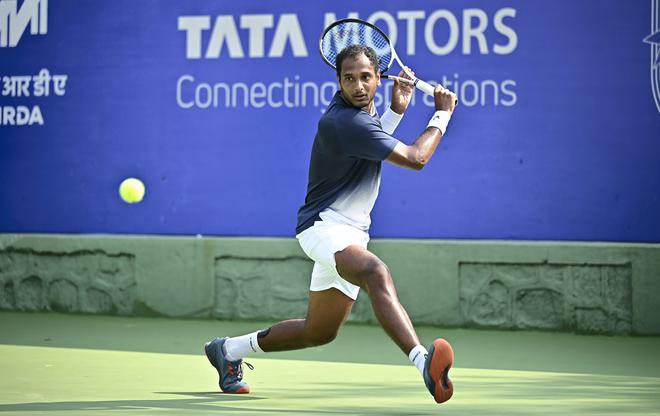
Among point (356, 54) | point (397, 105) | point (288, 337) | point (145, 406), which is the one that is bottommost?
point (145, 406)

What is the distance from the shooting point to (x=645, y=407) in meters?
5.44

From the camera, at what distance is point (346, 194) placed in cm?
546

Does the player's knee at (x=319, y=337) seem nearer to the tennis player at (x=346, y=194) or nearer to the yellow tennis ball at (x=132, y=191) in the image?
the tennis player at (x=346, y=194)

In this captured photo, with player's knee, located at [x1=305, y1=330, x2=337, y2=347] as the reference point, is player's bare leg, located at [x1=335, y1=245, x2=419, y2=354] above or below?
above

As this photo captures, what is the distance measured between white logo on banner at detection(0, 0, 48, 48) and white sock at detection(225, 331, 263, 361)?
512cm

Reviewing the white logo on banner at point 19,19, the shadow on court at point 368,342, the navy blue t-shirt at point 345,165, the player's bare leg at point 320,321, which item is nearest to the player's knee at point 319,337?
the player's bare leg at point 320,321

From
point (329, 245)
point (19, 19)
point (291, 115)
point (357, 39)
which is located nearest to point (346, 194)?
point (329, 245)

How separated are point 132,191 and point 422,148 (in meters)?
4.83

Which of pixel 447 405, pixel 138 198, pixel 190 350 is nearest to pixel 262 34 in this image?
pixel 138 198

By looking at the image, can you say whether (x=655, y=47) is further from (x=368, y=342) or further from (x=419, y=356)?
→ (x=419, y=356)

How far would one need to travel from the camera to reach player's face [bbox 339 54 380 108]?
5371mm

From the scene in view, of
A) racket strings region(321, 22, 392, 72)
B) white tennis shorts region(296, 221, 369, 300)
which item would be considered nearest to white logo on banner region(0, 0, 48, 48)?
racket strings region(321, 22, 392, 72)

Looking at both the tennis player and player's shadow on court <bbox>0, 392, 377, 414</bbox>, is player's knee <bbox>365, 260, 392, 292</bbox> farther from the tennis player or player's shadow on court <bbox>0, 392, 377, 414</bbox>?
player's shadow on court <bbox>0, 392, 377, 414</bbox>

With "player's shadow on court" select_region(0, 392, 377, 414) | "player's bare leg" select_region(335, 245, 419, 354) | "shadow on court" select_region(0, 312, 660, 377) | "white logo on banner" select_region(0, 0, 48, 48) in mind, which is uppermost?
"white logo on banner" select_region(0, 0, 48, 48)
